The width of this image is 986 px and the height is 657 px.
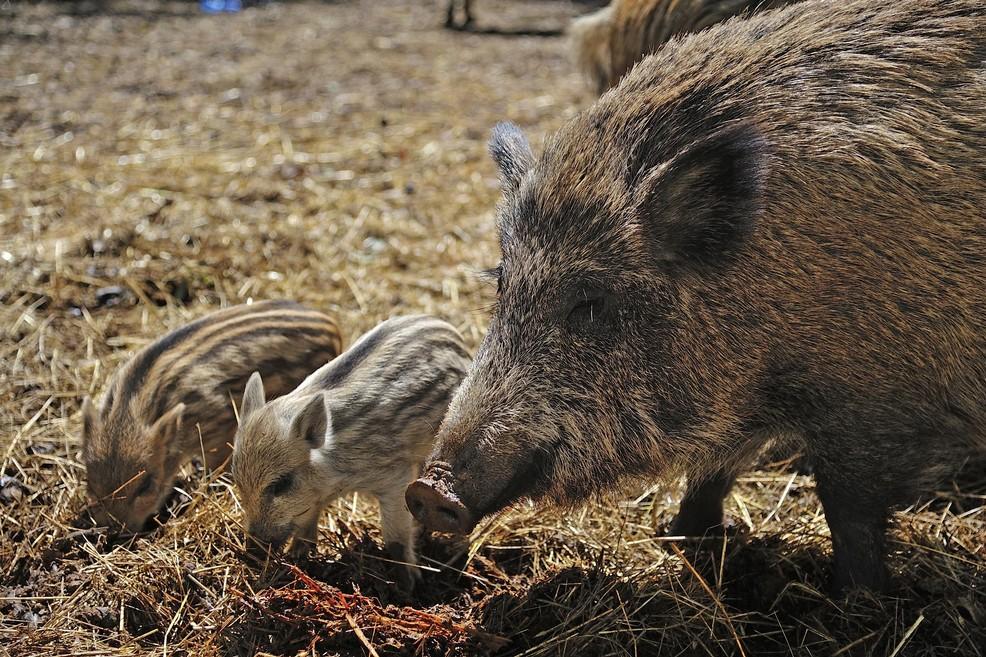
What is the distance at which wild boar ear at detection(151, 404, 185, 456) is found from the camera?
342 centimetres

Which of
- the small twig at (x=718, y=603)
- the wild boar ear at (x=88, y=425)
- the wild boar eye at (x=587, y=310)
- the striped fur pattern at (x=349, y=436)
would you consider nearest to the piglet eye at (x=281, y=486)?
the striped fur pattern at (x=349, y=436)

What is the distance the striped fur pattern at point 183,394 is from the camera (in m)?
3.33

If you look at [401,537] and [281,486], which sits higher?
[281,486]

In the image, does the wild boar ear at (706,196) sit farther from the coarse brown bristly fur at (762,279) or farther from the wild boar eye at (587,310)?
the wild boar eye at (587,310)

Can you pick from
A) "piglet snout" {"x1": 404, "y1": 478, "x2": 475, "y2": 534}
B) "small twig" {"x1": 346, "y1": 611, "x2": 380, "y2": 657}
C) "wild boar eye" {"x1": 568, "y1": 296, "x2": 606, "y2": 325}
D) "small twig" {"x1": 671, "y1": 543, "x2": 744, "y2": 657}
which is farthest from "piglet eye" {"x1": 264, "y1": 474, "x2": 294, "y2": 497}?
"small twig" {"x1": 671, "y1": 543, "x2": 744, "y2": 657}

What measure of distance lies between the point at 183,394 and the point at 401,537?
1223mm

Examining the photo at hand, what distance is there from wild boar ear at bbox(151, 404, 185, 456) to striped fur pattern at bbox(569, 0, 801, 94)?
240cm

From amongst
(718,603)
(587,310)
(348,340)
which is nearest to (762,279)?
(587,310)

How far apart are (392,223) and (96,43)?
5.75m

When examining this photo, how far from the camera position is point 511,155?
2.93 meters

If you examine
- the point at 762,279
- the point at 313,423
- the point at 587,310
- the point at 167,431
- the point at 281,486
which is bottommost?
the point at 167,431

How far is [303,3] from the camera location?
1198 cm

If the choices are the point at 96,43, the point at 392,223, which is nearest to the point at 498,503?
the point at 392,223

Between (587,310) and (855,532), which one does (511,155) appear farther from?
(855,532)
